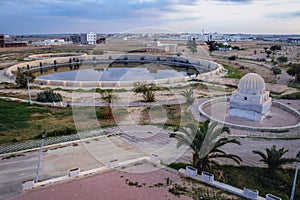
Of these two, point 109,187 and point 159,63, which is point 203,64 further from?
point 109,187

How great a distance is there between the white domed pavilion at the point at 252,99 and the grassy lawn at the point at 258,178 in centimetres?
633

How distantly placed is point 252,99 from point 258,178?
7517 millimetres

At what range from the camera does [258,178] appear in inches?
406

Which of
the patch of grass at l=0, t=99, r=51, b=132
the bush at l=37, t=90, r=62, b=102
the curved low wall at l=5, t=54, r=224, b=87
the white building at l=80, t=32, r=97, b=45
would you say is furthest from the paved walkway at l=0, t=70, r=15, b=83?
the white building at l=80, t=32, r=97, b=45

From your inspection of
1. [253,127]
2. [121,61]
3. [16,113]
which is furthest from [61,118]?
[121,61]

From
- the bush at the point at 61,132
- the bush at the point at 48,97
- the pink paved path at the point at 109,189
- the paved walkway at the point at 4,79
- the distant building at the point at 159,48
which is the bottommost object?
the pink paved path at the point at 109,189

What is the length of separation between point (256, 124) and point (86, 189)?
1161 centimetres

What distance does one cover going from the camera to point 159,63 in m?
52.9

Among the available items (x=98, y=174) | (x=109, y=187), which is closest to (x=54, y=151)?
(x=98, y=174)

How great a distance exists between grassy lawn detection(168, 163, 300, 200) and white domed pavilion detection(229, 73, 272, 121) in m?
6.33

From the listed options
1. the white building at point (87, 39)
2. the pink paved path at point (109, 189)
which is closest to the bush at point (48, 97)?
the pink paved path at point (109, 189)

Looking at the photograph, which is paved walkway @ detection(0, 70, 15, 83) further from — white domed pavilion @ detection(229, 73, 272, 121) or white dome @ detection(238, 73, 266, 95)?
white dome @ detection(238, 73, 266, 95)

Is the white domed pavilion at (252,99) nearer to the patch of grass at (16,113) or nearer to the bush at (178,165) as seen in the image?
the bush at (178,165)

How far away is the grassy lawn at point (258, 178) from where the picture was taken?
9.61m
